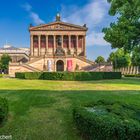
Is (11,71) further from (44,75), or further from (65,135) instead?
(65,135)

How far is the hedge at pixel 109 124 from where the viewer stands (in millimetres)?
8469

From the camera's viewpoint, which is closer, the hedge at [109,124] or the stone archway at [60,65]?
the hedge at [109,124]

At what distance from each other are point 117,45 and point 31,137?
99.0ft

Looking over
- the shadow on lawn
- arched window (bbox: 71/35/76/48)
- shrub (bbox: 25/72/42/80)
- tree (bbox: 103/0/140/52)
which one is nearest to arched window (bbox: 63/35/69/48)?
arched window (bbox: 71/35/76/48)

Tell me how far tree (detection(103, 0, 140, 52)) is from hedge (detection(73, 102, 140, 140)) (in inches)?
1089

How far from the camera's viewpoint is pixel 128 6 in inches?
1464

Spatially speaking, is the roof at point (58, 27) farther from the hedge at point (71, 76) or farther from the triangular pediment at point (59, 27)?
the hedge at point (71, 76)

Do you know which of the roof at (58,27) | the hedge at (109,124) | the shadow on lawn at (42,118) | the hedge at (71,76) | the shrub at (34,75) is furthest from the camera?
the roof at (58,27)

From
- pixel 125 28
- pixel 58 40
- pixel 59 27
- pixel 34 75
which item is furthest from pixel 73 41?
pixel 125 28

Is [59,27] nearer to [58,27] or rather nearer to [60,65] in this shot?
[58,27]

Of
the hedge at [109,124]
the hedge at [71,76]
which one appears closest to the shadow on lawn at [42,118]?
the hedge at [109,124]

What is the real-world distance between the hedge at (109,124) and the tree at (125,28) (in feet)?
90.7

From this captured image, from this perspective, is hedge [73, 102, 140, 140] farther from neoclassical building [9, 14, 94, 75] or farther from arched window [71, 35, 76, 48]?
arched window [71, 35, 76, 48]

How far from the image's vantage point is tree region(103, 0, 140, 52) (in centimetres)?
3716
